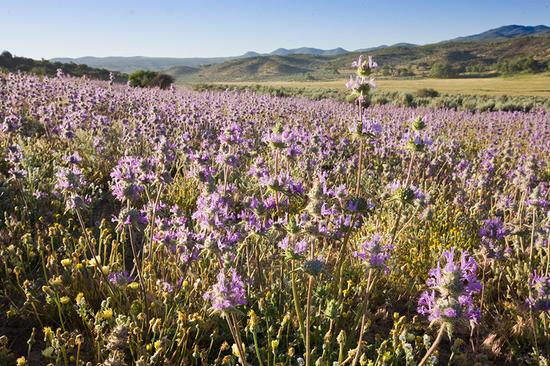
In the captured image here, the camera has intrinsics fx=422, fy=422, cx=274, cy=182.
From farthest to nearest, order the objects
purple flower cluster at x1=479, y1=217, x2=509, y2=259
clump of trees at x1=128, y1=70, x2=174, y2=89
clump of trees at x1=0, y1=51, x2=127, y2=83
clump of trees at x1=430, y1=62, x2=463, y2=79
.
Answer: clump of trees at x1=430, y1=62, x2=463, y2=79
clump of trees at x1=0, y1=51, x2=127, y2=83
clump of trees at x1=128, y1=70, x2=174, y2=89
purple flower cluster at x1=479, y1=217, x2=509, y2=259

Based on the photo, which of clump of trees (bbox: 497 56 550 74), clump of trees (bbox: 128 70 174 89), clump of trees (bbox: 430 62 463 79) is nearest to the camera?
clump of trees (bbox: 128 70 174 89)

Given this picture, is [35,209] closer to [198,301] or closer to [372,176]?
[198,301]

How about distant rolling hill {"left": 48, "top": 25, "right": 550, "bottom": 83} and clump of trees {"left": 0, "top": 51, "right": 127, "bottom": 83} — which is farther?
distant rolling hill {"left": 48, "top": 25, "right": 550, "bottom": 83}

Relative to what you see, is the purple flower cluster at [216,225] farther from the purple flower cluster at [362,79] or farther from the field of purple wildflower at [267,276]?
the purple flower cluster at [362,79]

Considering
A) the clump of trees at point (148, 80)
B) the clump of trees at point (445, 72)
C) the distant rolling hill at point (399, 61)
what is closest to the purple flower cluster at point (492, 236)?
the clump of trees at point (148, 80)

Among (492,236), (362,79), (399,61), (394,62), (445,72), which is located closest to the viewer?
(362,79)

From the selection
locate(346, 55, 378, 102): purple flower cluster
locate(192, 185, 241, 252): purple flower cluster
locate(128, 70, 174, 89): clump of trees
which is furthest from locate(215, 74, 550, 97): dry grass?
locate(192, 185, 241, 252): purple flower cluster

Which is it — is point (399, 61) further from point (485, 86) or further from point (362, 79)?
point (362, 79)

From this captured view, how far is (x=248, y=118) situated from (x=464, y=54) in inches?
4275

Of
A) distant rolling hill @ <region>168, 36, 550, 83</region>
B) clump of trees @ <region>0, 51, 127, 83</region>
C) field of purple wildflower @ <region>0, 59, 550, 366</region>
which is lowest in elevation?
field of purple wildflower @ <region>0, 59, 550, 366</region>

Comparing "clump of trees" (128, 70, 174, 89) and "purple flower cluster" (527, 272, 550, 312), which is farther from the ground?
"clump of trees" (128, 70, 174, 89)

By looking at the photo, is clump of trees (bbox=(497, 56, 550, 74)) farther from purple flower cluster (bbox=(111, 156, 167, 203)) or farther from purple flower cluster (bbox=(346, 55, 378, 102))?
purple flower cluster (bbox=(111, 156, 167, 203))

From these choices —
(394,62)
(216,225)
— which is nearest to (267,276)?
(216,225)

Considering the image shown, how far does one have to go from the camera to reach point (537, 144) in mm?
9500
